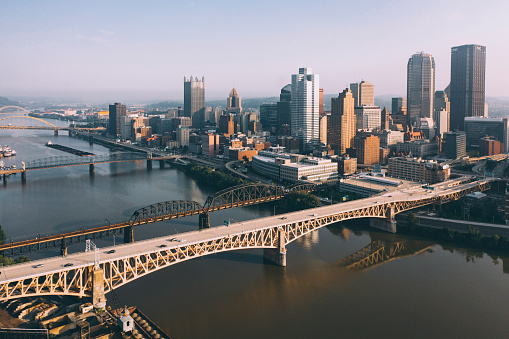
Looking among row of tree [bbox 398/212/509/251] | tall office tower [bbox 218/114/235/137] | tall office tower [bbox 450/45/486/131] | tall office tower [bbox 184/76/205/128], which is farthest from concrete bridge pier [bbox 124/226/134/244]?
tall office tower [bbox 184/76/205/128]

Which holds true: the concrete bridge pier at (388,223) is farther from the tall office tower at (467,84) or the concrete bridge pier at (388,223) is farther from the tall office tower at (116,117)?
the tall office tower at (116,117)

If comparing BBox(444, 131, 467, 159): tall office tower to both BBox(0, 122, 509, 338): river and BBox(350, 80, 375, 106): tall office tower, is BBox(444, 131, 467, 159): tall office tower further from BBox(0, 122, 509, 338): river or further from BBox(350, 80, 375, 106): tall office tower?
BBox(350, 80, 375, 106): tall office tower

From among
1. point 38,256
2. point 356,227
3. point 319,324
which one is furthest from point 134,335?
point 356,227

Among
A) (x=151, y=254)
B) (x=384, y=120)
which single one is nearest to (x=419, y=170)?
(x=151, y=254)

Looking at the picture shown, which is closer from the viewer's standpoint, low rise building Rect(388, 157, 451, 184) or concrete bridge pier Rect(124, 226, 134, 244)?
concrete bridge pier Rect(124, 226, 134, 244)

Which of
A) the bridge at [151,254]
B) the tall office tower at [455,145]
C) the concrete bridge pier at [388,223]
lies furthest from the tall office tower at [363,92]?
the concrete bridge pier at [388,223]

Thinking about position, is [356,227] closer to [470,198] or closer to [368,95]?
[470,198]

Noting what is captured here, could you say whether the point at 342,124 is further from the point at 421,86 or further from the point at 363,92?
the point at 421,86
